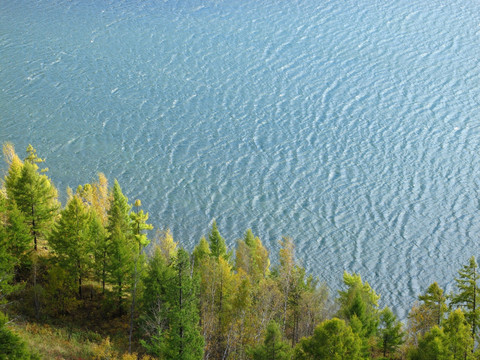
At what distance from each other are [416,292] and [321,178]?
2446 cm

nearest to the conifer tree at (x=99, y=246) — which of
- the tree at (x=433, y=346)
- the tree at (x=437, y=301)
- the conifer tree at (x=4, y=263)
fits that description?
the conifer tree at (x=4, y=263)

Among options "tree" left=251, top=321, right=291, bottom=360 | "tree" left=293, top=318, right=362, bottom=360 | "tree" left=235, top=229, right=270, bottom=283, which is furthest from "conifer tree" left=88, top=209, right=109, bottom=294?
"tree" left=293, top=318, right=362, bottom=360

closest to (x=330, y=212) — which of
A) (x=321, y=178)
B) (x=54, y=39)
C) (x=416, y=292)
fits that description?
(x=321, y=178)

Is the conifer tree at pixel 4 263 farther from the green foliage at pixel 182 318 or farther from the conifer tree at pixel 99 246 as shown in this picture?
the green foliage at pixel 182 318

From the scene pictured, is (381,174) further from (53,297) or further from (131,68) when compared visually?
(53,297)

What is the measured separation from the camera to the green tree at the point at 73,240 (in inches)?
2015

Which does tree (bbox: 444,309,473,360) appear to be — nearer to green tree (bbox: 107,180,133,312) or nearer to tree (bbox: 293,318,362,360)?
tree (bbox: 293,318,362,360)

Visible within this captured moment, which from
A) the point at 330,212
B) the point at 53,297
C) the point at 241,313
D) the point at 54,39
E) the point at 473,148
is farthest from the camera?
the point at 54,39

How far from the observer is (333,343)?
38.4 metres

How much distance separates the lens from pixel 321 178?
3725 inches

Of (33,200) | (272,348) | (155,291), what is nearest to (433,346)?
(272,348)

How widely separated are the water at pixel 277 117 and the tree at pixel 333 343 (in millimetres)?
36553

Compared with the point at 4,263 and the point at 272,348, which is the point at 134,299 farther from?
the point at 272,348

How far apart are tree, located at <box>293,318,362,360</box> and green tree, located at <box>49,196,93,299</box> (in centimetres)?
2097
